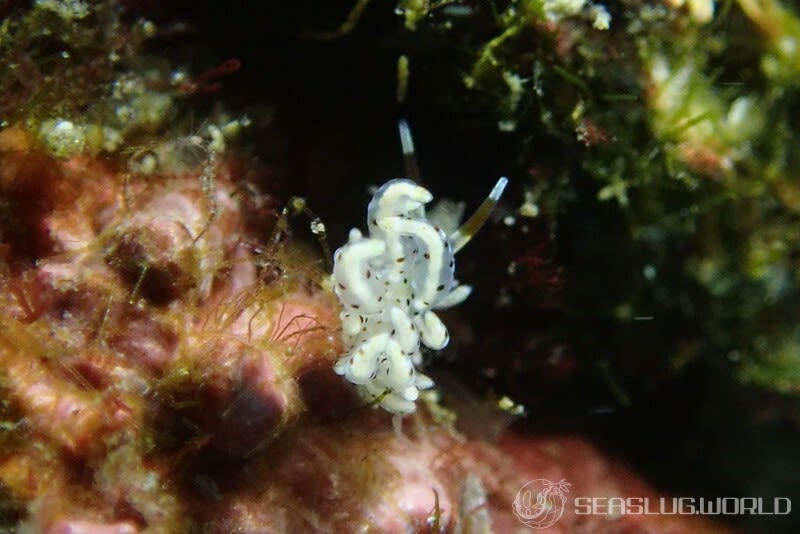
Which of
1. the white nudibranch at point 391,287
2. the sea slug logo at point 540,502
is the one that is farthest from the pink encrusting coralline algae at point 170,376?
the sea slug logo at point 540,502

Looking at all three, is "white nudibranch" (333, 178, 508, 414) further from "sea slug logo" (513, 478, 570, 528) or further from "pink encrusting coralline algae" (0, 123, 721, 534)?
"sea slug logo" (513, 478, 570, 528)

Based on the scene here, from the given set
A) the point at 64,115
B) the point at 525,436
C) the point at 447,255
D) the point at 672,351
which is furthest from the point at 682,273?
the point at 64,115

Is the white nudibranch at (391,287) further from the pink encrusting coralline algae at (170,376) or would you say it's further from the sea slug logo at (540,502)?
the sea slug logo at (540,502)

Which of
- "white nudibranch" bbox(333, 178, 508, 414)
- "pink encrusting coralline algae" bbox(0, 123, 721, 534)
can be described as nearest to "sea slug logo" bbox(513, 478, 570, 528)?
"pink encrusting coralline algae" bbox(0, 123, 721, 534)

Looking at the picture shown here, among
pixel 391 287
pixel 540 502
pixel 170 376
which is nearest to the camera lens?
pixel 170 376

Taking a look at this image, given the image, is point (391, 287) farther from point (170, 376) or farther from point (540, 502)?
point (540, 502)

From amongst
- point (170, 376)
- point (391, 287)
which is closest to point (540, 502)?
point (391, 287)
